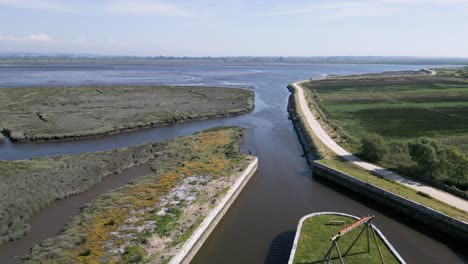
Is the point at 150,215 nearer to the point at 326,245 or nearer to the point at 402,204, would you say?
the point at 326,245

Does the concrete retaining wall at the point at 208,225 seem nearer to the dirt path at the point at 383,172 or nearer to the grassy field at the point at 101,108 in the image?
the dirt path at the point at 383,172

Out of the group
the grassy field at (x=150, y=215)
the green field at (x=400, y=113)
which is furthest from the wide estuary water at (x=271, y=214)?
the green field at (x=400, y=113)

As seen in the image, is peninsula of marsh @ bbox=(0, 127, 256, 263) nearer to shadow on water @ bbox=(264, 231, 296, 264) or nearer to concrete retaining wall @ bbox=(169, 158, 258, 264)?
concrete retaining wall @ bbox=(169, 158, 258, 264)

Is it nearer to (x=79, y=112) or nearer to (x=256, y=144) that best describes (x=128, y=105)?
(x=79, y=112)

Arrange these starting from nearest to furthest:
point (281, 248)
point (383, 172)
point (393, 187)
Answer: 1. point (281, 248)
2. point (393, 187)
3. point (383, 172)

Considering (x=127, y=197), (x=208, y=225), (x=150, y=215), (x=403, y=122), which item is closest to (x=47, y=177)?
(x=127, y=197)

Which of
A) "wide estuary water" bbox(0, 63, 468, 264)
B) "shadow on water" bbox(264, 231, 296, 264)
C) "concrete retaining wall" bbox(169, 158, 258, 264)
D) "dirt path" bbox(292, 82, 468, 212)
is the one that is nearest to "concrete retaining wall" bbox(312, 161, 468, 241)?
"wide estuary water" bbox(0, 63, 468, 264)
